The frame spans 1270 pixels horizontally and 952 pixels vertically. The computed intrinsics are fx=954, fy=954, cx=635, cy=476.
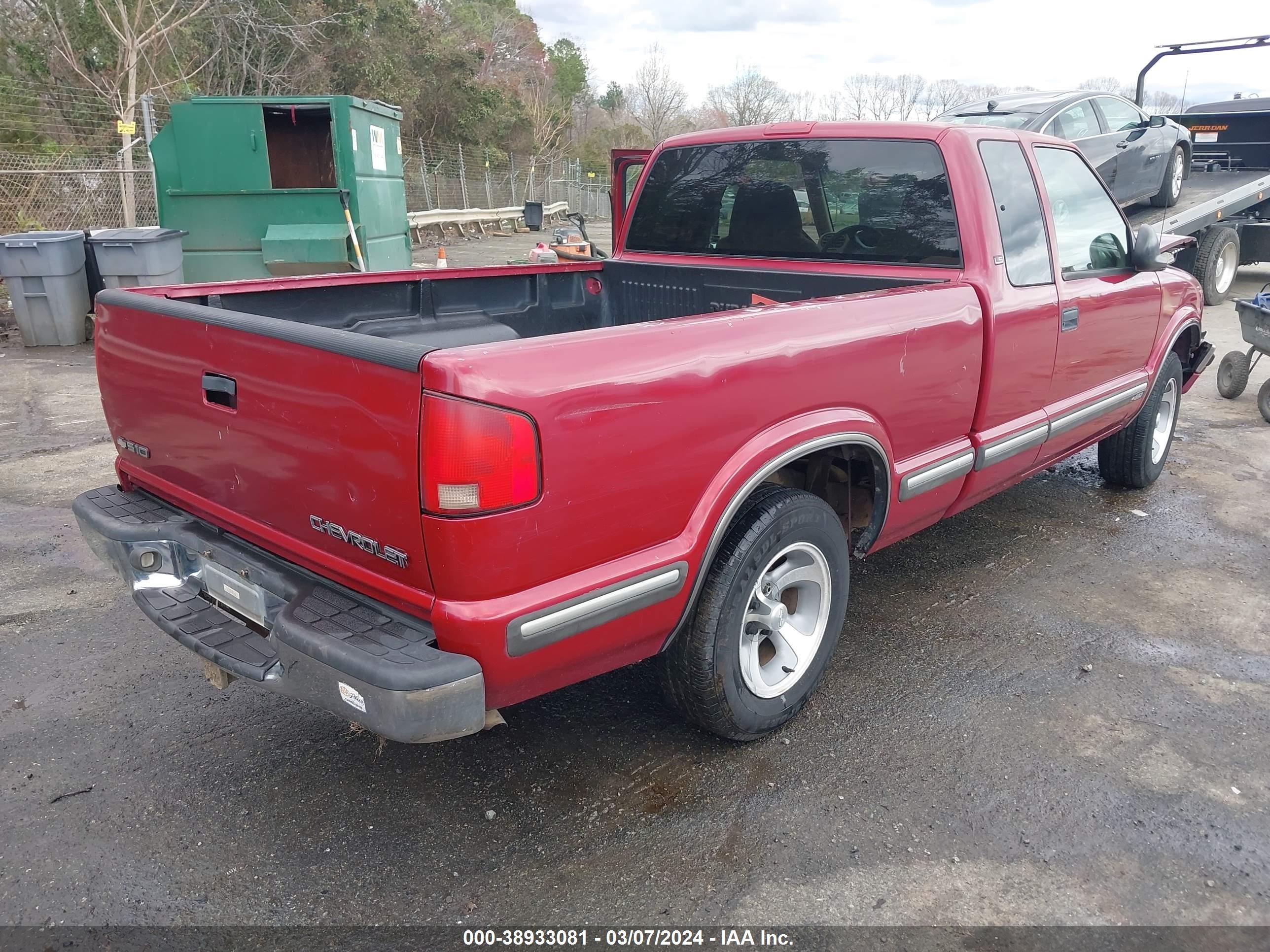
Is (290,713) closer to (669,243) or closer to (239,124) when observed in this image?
(669,243)

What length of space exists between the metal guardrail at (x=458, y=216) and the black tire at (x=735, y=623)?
16.2 meters

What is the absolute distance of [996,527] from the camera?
5.14m

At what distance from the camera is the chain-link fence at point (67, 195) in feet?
38.3

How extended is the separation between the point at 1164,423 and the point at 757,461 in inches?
161

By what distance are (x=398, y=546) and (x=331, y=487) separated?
10.6 inches

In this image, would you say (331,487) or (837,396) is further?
(837,396)

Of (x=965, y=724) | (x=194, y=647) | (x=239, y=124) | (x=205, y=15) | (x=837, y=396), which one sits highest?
(x=205, y=15)

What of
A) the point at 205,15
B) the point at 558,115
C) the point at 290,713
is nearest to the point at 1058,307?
the point at 290,713

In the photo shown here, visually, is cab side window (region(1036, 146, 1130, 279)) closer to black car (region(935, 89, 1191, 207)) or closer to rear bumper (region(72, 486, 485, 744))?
rear bumper (region(72, 486, 485, 744))

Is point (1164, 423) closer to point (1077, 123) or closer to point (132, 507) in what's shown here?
point (1077, 123)

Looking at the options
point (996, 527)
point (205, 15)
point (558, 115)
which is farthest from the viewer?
point (558, 115)

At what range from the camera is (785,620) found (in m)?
3.10

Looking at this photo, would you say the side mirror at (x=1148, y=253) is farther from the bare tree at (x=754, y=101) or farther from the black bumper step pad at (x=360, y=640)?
the bare tree at (x=754, y=101)

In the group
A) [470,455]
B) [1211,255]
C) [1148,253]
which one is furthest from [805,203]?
[1211,255]
